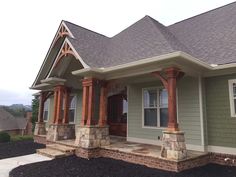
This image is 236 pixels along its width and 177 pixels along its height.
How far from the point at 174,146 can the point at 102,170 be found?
206 cm

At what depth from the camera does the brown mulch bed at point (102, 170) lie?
5320 millimetres

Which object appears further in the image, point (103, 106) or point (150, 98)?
point (150, 98)

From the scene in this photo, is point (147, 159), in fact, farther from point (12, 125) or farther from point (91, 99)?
point (12, 125)

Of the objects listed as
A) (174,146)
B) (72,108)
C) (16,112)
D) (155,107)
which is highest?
(16,112)

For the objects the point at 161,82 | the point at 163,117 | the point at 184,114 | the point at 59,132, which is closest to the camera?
the point at 184,114

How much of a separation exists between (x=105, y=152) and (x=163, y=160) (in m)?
2.44

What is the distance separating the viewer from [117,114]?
38.7 feet

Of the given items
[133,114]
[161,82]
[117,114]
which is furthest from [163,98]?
[117,114]

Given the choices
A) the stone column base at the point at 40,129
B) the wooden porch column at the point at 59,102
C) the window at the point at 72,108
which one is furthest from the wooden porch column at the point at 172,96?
the stone column base at the point at 40,129

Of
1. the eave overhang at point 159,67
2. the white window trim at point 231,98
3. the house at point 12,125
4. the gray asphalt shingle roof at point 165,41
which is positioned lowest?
the house at point 12,125

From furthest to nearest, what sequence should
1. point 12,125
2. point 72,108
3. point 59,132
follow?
point 12,125 < point 72,108 < point 59,132

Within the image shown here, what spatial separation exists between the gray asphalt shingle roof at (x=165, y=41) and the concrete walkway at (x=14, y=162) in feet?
12.6

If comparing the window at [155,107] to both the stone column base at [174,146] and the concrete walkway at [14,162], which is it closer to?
the stone column base at [174,146]

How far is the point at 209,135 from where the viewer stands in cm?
712
